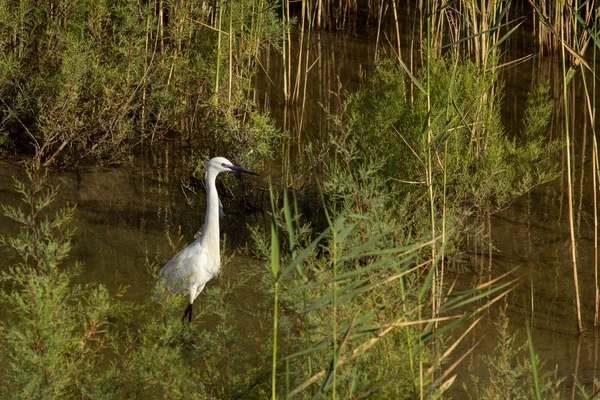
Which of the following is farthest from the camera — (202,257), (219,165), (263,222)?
(263,222)

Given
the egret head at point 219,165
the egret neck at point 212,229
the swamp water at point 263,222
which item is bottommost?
the swamp water at point 263,222

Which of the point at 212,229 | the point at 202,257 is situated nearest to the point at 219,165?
the point at 212,229

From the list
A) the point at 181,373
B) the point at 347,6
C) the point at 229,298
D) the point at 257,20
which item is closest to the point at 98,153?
the point at 257,20

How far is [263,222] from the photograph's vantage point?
6.05 metres

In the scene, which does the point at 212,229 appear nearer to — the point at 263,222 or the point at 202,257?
the point at 202,257

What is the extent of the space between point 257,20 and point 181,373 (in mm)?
4236

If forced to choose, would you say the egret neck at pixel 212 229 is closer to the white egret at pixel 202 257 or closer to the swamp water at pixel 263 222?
the white egret at pixel 202 257

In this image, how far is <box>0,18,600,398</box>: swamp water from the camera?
489 cm

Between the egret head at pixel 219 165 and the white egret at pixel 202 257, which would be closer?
the white egret at pixel 202 257

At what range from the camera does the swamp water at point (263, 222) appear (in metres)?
4.89

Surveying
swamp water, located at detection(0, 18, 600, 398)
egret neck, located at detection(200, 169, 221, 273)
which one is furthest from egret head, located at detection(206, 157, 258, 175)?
swamp water, located at detection(0, 18, 600, 398)

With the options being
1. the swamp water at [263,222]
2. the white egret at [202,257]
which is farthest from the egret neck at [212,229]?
the swamp water at [263,222]

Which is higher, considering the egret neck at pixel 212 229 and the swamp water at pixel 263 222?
the egret neck at pixel 212 229

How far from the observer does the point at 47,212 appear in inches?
239
